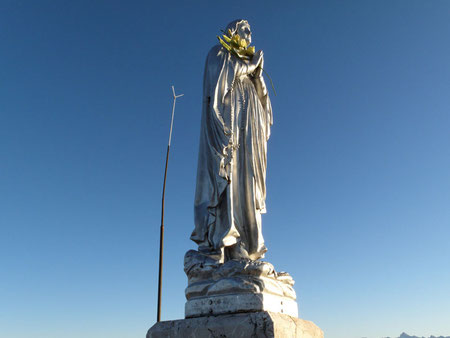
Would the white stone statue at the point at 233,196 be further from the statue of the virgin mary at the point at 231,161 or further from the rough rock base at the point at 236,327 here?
the rough rock base at the point at 236,327

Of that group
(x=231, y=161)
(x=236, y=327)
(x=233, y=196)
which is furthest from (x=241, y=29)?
(x=236, y=327)

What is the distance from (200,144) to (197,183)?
607 millimetres

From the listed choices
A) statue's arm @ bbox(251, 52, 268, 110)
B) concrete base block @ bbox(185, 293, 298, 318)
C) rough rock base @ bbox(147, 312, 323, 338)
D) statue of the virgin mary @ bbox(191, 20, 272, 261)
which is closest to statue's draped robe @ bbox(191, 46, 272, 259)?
statue of the virgin mary @ bbox(191, 20, 272, 261)

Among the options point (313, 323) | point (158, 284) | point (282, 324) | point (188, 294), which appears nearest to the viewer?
point (282, 324)

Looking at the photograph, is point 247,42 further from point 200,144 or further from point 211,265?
point 211,265

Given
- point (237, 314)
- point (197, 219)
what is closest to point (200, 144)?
point (197, 219)

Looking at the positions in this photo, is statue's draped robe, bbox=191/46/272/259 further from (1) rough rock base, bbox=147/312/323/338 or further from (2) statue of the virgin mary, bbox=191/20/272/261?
(1) rough rock base, bbox=147/312/323/338

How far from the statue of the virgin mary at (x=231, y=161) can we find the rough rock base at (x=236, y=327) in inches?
38.6

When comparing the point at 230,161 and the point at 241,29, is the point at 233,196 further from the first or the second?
the point at 241,29

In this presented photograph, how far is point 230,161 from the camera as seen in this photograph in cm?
548

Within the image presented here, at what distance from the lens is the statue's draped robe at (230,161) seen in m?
5.35

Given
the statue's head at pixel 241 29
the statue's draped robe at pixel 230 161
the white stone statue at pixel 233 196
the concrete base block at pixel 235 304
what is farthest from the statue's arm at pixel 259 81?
the concrete base block at pixel 235 304

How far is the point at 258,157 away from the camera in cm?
583

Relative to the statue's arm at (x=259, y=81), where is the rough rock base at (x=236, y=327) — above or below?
below
